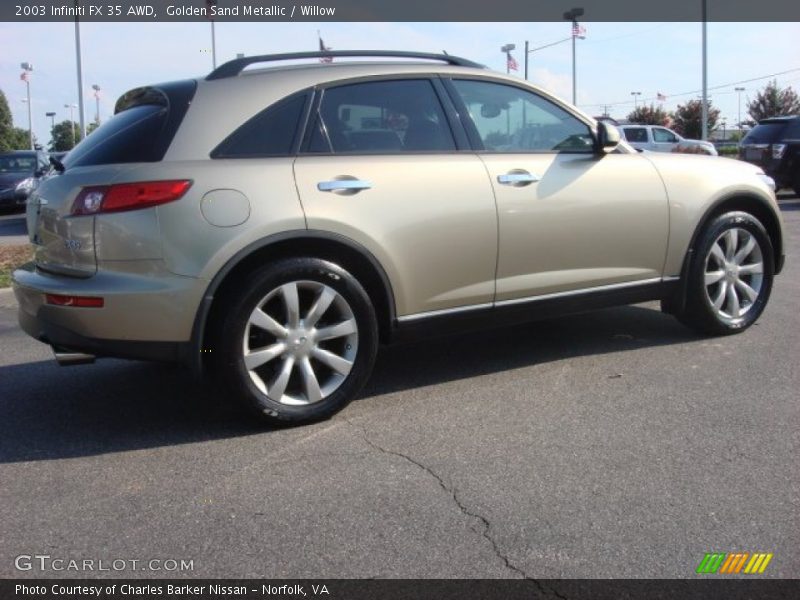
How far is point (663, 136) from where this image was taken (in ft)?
86.7

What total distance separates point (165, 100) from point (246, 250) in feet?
3.00

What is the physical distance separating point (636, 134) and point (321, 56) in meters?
23.6

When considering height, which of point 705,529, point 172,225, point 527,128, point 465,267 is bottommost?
point 705,529

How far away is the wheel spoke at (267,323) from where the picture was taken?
378 centimetres

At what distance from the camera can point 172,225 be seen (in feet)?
11.8

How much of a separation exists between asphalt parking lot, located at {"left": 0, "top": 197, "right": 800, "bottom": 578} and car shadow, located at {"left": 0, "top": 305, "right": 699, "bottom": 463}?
0.07 feet

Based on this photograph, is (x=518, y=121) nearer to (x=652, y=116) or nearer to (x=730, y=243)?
(x=730, y=243)

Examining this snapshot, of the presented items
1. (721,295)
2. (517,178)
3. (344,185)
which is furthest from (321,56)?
(721,295)

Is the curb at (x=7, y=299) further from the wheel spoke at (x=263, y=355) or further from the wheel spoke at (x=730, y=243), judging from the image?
the wheel spoke at (x=730, y=243)

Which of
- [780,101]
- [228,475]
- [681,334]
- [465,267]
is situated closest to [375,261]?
[465,267]

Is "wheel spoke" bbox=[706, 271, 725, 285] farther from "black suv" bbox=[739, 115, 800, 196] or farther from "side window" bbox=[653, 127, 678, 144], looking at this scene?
"side window" bbox=[653, 127, 678, 144]

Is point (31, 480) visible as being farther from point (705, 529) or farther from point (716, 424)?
point (716, 424)
